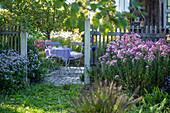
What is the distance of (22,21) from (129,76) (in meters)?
3.05

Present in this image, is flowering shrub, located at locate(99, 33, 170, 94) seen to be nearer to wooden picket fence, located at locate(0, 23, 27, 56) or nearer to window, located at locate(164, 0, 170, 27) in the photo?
wooden picket fence, located at locate(0, 23, 27, 56)

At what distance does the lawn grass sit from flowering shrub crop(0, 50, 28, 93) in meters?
0.24

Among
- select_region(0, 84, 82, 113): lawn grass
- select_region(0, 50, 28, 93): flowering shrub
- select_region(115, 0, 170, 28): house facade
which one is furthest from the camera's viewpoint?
select_region(115, 0, 170, 28): house facade

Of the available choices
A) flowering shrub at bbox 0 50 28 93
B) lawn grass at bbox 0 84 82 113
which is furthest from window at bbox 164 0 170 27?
flowering shrub at bbox 0 50 28 93

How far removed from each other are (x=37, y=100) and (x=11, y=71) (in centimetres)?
95

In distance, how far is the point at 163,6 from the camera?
35.5 ft

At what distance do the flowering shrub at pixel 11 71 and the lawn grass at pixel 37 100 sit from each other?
0.77 ft

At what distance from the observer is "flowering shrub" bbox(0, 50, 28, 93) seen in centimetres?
494

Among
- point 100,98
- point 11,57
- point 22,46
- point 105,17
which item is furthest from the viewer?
point 22,46

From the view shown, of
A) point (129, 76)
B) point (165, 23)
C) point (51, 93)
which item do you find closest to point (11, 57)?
point (51, 93)

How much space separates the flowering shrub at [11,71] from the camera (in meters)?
4.94

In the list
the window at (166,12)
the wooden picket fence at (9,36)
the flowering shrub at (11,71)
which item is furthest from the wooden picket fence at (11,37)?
the window at (166,12)

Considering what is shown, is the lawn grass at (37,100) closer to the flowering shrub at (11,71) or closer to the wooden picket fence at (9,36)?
the flowering shrub at (11,71)

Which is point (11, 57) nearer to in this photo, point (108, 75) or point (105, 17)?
point (108, 75)
